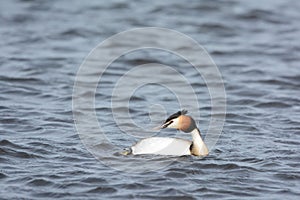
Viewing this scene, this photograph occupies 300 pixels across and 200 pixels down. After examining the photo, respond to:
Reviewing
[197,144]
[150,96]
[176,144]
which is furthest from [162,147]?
[150,96]

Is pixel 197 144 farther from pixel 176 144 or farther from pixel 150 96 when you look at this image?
pixel 150 96

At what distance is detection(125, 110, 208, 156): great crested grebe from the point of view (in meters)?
9.15

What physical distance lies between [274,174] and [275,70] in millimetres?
5822

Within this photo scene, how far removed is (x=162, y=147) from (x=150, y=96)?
3506mm

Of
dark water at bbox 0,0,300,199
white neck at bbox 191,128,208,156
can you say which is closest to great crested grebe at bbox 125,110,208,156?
white neck at bbox 191,128,208,156

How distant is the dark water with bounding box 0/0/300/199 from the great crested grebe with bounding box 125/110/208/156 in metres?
0.11

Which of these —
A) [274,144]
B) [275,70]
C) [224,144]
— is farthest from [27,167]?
[275,70]

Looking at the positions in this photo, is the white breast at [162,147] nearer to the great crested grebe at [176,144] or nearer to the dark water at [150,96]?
the great crested grebe at [176,144]

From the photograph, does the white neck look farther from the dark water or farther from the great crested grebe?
the dark water

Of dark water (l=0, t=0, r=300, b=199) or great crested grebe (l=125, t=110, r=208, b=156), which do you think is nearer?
dark water (l=0, t=0, r=300, b=199)

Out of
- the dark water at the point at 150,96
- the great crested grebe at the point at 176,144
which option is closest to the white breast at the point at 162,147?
the great crested grebe at the point at 176,144

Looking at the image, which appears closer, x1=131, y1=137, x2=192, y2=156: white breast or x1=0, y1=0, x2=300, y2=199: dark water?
x1=0, y1=0, x2=300, y2=199: dark water

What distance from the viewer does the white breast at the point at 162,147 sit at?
360 inches

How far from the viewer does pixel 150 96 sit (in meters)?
12.6
